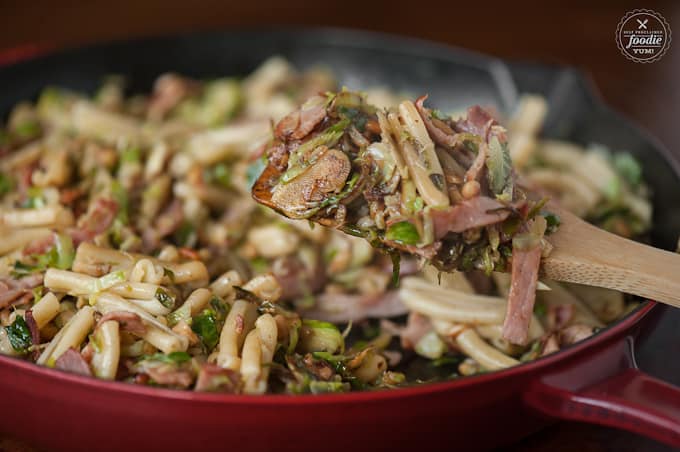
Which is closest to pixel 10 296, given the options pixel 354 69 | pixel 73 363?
pixel 73 363

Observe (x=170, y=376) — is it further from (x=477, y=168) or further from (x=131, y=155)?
(x=131, y=155)

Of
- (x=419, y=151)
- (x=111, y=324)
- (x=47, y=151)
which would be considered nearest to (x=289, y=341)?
(x=111, y=324)

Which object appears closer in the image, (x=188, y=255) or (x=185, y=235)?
(x=188, y=255)

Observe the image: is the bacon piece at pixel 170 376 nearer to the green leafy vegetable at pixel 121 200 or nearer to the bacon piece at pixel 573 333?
the green leafy vegetable at pixel 121 200

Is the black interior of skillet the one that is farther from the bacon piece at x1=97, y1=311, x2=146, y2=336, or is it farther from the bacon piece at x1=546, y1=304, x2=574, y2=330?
the bacon piece at x1=97, y1=311, x2=146, y2=336

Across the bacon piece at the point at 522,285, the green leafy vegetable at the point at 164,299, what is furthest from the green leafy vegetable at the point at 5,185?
the bacon piece at the point at 522,285
